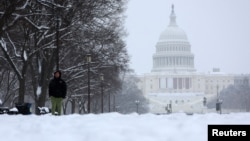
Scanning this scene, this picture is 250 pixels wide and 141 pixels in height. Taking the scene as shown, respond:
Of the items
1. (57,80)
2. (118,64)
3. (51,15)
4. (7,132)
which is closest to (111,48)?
(118,64)

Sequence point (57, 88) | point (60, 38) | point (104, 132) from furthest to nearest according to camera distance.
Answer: point (60, 38) → point (57, 88) → point (104, 132)

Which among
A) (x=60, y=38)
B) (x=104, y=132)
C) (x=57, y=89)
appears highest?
(x=60, y=38)

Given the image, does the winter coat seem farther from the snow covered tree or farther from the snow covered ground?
the snow covered ground

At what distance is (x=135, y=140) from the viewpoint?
415 inches

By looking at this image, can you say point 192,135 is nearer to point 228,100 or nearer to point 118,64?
point 118,64

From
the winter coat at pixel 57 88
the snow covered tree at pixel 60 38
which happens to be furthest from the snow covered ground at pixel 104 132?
the snow covered tree at pixel 60 38

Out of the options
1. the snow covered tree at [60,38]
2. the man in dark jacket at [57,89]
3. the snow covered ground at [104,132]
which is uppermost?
the snow covered tree at [60,38]

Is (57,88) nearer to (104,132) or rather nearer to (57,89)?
(57,89)

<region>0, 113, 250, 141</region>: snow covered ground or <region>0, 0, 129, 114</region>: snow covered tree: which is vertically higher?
<region>0, 0, 129, 114</region>: snow covered tree

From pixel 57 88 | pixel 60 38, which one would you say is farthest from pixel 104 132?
A: pixel 60 38

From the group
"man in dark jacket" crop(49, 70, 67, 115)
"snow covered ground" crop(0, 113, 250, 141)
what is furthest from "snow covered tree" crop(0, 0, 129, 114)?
"snow covered ground" crop(0, 113, 250, 141)

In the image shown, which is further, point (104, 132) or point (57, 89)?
point (57, 89)

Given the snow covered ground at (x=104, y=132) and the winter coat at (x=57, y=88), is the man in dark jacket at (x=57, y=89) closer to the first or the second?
the winter coat at (x=57, y=88)

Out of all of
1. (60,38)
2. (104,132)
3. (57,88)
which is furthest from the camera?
(60,38)
